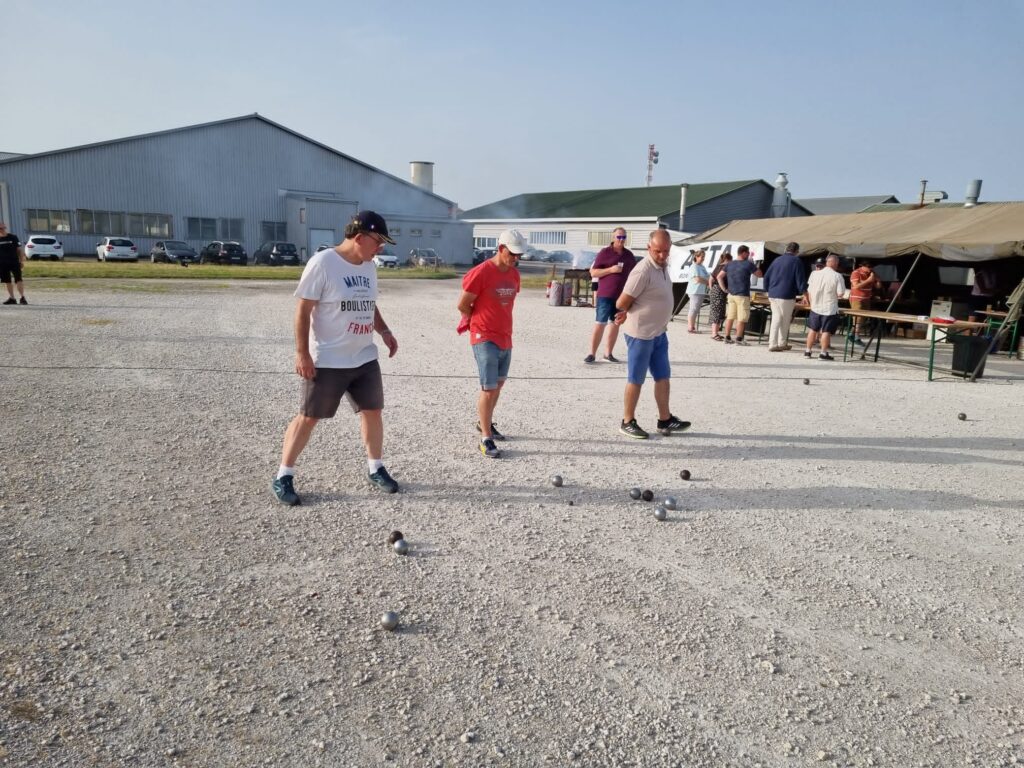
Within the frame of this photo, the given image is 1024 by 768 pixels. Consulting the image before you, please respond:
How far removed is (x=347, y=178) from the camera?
44.4 m

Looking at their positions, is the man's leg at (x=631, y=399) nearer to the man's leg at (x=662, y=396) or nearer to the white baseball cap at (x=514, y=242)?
the man's leg at (x=662, y=396)

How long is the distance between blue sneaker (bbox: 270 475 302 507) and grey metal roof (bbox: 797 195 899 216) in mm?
47197

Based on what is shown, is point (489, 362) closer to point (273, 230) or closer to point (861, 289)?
point (861, 289)

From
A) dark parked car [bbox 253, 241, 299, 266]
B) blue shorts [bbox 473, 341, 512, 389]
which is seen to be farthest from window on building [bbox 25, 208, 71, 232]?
blue shorts [bbox 473, 341, 512, 389]

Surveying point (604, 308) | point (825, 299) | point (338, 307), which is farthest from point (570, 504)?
point (825, 299)

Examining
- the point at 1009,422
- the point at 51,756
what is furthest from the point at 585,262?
the point at 51,756

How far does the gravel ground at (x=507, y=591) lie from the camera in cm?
257

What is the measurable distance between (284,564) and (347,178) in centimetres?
4370

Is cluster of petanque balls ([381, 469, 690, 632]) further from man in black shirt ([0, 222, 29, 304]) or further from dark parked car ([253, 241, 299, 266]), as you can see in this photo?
dark parked car ([253, 241, 299, 266])

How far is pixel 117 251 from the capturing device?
110 ft

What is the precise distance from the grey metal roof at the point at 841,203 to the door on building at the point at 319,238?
30.2 m

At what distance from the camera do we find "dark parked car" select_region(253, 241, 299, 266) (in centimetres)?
3647

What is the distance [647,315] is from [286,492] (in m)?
3.31

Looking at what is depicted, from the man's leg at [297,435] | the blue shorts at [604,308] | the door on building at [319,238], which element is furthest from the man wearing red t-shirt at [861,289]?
the door on building at [319,238]
